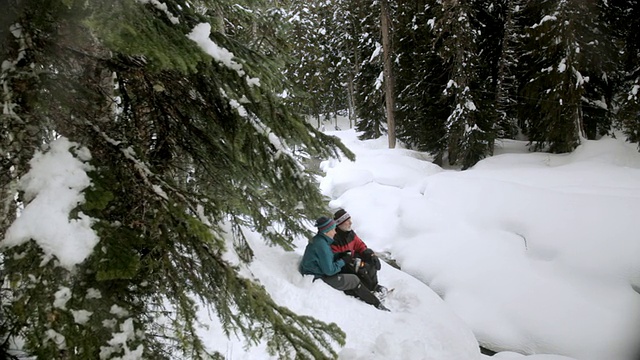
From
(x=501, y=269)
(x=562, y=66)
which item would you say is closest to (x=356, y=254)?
(x=501, y=269)

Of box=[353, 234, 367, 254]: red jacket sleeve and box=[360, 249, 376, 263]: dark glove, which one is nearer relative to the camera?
box=[360, 249, 376, 263]: dark glove

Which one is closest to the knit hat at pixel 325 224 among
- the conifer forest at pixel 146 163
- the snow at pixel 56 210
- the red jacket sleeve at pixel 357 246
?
the conifer forest at pixel 146 163

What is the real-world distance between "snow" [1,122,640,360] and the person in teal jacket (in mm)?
218

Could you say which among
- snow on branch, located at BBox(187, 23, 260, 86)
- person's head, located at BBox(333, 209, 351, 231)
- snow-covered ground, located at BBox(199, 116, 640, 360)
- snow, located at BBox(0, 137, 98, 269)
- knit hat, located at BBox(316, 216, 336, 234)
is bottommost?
snow-covered ground, located at BBox(199, 116, 640, 360)

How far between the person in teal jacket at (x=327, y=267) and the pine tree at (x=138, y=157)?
303 cm

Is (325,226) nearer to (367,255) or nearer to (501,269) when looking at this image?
(367,255)

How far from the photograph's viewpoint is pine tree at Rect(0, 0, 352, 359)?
145 cm

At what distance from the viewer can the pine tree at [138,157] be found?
145 cm

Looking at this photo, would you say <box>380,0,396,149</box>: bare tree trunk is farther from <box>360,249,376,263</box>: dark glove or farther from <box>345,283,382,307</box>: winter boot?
<box>345,283,382,307</box>: winter boot

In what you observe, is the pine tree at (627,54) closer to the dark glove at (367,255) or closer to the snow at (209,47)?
the dark glove at (367,255)

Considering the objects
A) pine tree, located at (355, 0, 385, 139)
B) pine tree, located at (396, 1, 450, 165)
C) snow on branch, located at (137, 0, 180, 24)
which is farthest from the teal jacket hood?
pine tree, located at (355, 0, 385, 139)

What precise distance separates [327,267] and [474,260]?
5027 mm

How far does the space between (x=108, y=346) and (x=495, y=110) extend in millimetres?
17764

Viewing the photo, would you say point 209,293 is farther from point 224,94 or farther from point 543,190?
point 543,190
